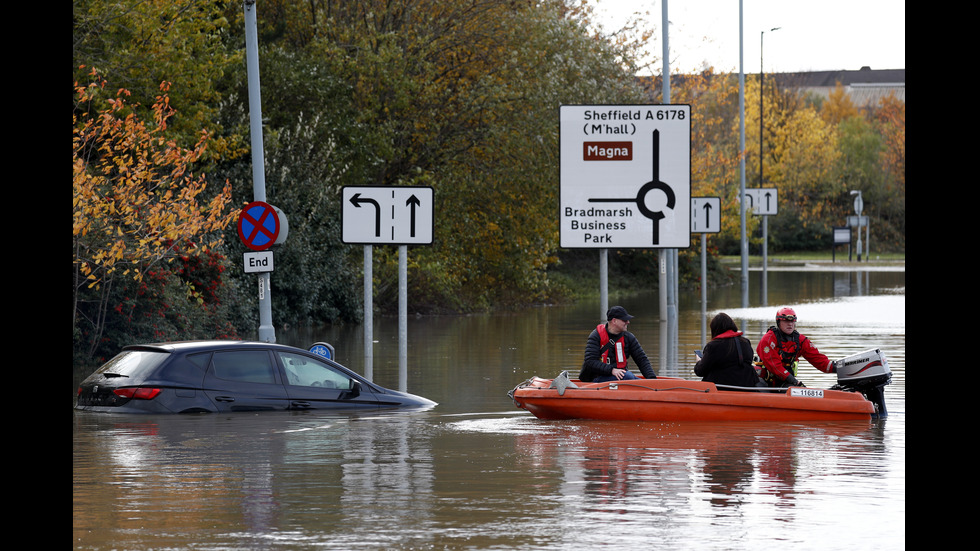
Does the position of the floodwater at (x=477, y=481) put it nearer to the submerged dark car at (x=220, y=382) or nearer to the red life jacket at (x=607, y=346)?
the submerged dark car at (x=220, y=382)

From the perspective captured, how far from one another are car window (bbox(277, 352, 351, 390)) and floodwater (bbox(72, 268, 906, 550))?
1.41ft

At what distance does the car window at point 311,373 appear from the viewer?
50.3 feet

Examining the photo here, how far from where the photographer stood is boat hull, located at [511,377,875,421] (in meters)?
14.6

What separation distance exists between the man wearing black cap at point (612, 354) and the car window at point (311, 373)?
107 inches

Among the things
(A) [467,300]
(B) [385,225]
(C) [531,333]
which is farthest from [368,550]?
(A) [467,300]

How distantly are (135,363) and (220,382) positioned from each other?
90cm

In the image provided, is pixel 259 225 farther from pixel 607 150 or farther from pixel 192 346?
pixel 607 150

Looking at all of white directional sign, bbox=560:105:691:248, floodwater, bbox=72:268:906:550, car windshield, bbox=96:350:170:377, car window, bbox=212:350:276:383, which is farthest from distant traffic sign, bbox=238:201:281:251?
white directional sign, bbox=560:105:691:248

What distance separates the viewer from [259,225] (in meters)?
18.5

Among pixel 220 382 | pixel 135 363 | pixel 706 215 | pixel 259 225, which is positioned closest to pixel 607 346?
pixel 220 382

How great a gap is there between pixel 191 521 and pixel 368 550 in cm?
155

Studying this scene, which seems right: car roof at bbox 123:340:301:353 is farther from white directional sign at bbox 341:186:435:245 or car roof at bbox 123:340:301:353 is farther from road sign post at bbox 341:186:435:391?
white directional sign at bbox 341:186:435:245

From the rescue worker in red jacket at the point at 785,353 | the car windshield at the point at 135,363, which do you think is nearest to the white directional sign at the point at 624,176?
the rescue worker in red jacket at the point at 785,353
